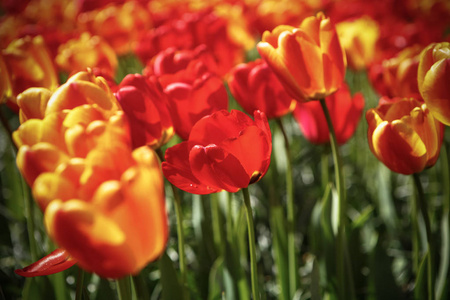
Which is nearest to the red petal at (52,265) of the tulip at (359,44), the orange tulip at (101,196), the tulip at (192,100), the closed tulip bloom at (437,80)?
the orange tulip at (101,196)

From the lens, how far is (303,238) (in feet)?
4.48

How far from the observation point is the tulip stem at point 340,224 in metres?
0.70

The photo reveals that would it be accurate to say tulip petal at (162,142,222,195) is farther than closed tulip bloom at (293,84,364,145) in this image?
No

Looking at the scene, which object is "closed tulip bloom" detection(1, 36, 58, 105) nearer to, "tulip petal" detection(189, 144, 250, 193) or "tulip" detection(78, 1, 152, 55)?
"tulip petal" detection(189, 144, 250, 193)

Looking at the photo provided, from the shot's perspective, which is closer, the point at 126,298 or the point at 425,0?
the point at 126,298

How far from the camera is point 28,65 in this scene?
961 mm

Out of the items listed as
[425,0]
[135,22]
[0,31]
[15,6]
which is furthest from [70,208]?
[15,6]

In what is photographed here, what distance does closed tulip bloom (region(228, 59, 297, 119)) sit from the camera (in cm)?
86

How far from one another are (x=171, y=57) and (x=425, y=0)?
5.03 feet

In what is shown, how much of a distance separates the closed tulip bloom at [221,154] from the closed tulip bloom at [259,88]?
280 millimetres

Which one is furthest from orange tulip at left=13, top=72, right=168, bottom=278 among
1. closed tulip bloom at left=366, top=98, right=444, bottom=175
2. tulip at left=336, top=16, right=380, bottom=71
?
tulip at left=336, top=16, right=380, bottom=71

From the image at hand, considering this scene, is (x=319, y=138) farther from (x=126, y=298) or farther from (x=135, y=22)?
(x=135, y=22)

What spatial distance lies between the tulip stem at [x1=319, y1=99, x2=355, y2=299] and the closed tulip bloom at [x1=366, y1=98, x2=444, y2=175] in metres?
0.06

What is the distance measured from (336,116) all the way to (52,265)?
2.20 feet
